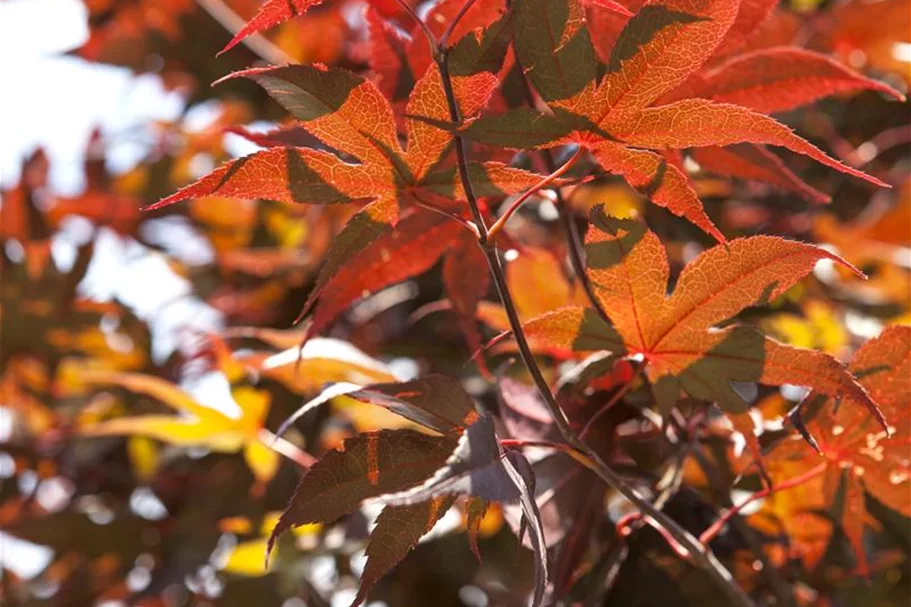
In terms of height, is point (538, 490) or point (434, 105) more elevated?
point (434, 105)

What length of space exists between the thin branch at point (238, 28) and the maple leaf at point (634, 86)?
957 millimetres

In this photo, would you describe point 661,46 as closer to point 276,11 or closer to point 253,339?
point 276,11

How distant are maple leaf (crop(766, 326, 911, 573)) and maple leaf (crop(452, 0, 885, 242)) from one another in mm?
135

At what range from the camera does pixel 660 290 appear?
52 centimetres

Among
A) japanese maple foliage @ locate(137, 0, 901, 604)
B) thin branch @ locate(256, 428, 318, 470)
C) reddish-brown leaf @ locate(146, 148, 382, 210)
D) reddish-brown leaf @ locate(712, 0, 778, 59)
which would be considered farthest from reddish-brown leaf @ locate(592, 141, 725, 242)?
thin branch @ locate(256, 428, 318, 470)

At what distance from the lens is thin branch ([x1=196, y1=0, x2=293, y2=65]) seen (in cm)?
139

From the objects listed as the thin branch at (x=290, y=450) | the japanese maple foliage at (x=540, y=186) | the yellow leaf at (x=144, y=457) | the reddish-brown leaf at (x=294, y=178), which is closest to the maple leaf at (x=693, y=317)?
the japanese maple foliage at (x=540, y=186)

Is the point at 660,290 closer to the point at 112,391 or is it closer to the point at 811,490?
the point at 811,490

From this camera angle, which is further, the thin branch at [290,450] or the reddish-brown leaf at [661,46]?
the thin branch at [290,450]

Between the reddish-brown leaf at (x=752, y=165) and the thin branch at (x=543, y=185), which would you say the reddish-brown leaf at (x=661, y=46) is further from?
the reddish-brown leaf at (x=752, y=165)

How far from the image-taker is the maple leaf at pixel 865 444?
557 mm

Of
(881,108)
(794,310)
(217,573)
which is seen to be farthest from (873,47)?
(217,573)

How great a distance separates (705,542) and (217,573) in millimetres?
504

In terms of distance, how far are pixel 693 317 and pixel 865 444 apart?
6.2 inches
